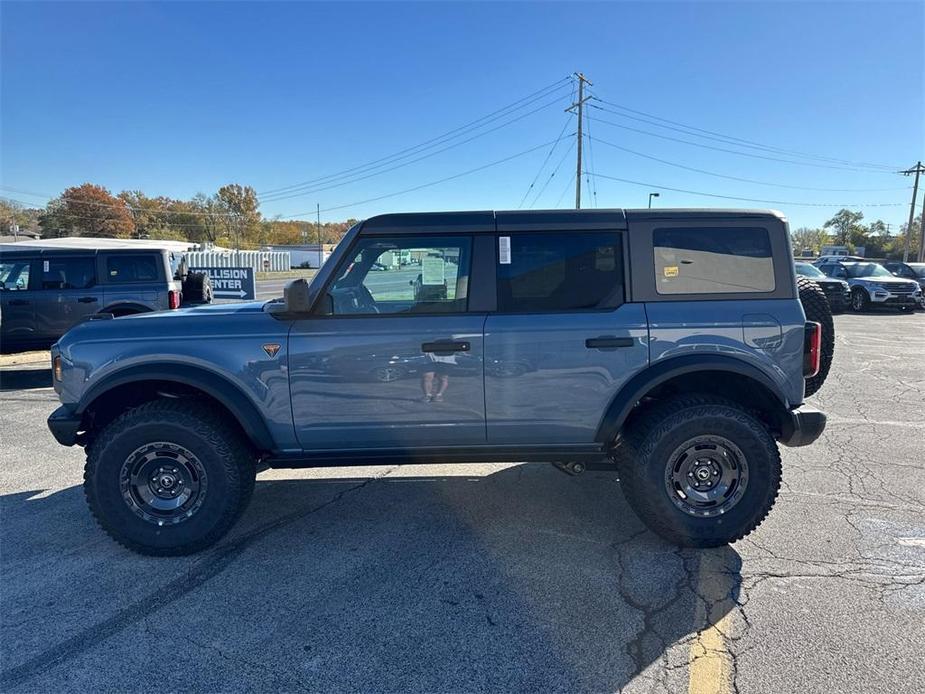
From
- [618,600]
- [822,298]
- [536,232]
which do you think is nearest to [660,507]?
[618,600]

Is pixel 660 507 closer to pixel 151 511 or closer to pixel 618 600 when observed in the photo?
pixel 618 600

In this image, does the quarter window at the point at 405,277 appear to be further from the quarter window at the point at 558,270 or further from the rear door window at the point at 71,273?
the rear door window at the point at 71,273

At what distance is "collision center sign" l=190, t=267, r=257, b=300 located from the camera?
47.5ft

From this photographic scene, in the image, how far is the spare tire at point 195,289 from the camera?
10.0 m

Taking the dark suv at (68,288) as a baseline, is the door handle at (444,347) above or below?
below

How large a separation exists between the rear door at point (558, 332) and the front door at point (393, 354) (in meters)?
0.17

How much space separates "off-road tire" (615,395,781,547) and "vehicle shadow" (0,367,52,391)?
8638mm

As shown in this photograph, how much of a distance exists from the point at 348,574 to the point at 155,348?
175 centimetres

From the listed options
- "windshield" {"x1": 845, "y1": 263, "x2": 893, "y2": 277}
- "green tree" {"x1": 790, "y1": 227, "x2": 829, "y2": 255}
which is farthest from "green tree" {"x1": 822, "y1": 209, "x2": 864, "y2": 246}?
"windshield" {"x1": 845, "y1": 263, "x2": 893, "y2": 277}

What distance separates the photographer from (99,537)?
3.54m

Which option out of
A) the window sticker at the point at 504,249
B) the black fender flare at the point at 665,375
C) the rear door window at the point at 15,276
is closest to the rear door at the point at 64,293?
the rear door window at the point at 15,276

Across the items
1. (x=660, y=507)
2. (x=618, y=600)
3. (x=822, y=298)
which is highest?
(x=822, y=298)

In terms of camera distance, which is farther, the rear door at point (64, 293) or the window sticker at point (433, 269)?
the rear door at point (64, 293)

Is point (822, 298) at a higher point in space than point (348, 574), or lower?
higher
